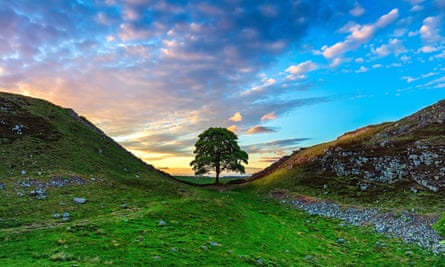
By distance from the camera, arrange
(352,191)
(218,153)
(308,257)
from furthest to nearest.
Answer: (218,153), (352,191), (308,257)

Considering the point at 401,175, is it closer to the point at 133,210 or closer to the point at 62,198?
the point at 133,210

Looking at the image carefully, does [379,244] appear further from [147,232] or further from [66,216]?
[66,216]

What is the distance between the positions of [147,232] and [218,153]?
5718cm

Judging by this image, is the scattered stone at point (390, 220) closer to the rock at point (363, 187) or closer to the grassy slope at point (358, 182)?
the grassy slope at point (358, 182)

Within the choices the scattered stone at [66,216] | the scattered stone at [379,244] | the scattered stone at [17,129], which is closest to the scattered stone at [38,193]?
the scattered stone at [66,216]

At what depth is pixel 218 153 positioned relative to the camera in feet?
251

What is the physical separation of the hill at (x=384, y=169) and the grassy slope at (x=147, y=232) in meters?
13.9

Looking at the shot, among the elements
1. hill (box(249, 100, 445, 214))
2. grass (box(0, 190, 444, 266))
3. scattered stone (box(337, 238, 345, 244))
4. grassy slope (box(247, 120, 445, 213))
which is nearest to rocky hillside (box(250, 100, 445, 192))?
hill (box(249, 100, 445, 214))

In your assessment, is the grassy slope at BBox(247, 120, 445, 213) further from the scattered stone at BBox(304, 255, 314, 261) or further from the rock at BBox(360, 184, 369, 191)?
the scattered stone at BBox(304, 255, 314, 261)

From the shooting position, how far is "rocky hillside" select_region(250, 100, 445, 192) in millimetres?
48219

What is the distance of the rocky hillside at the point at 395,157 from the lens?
48219 millimetres

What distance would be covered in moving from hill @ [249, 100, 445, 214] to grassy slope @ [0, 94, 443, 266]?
45.6ft

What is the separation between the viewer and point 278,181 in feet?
209

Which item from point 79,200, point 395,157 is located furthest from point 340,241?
point 395,157
